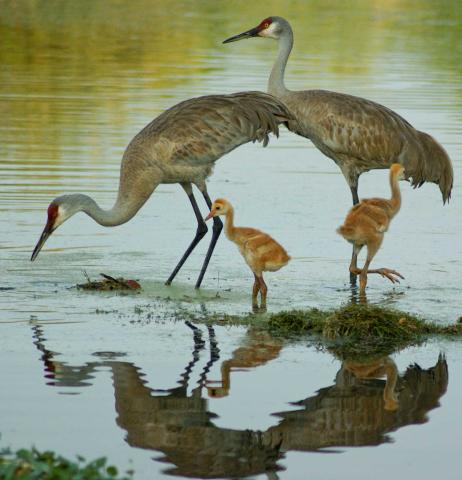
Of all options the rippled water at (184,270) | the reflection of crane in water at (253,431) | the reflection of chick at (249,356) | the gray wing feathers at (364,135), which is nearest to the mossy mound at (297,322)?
the reflection of chick at (249,356)

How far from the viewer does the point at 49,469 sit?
5.65m

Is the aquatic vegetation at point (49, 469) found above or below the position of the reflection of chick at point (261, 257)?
below

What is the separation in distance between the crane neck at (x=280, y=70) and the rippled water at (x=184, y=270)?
3.96 ft

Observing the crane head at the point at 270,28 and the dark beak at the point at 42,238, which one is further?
the crane head at the point at 270,28

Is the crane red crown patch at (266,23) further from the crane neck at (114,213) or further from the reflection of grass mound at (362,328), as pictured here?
the reflection of grass mound at (362,328)

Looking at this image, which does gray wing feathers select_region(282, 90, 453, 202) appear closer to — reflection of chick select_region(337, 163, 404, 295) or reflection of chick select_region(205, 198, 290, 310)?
reflection of chick select_region(337, 163, 404, 295)

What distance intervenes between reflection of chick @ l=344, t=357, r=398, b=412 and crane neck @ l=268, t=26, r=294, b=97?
5.76 metres

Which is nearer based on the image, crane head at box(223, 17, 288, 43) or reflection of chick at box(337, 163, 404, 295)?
reflection of chick at box(337, 163, 404, 295)

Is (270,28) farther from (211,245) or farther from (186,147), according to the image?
(211,245)

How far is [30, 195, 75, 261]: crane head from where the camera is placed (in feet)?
34.5

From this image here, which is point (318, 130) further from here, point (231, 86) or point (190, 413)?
point (231, 86)

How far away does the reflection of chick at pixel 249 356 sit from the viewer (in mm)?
7734

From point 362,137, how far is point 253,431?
20.8ft

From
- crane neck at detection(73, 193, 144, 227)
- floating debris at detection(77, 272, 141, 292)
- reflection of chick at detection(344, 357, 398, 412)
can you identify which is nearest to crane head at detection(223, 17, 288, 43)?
crane neck at detection(73, 193, 144, 227)
